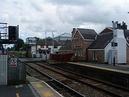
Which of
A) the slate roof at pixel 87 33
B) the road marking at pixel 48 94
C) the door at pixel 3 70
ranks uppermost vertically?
the slate roof at pixel 87 33

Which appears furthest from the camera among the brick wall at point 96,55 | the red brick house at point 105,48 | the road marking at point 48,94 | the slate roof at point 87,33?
the slate roof at point 87,33

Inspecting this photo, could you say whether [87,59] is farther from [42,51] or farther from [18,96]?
[18,96]

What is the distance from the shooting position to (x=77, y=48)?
76875 millimetres

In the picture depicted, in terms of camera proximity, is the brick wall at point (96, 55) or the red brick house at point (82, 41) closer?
the brick wall at point (96, 55)

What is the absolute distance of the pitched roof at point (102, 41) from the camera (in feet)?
208

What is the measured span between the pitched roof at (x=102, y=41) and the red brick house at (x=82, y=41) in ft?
6.39

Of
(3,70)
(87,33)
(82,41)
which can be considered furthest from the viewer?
(87,33)

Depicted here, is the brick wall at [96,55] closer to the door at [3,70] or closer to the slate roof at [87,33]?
the slate roof at [87,33]

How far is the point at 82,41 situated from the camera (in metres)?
72.8

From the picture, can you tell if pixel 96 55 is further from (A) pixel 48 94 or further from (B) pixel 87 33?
(A) pixel 48 94

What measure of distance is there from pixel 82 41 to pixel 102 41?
751 centimetres

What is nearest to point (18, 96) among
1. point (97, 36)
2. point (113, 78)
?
point (113, 78)

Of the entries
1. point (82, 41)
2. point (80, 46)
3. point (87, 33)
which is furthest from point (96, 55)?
point (87, 33)

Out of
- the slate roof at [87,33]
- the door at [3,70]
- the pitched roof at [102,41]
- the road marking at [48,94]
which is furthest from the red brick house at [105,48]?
the road marking at [48,94]
